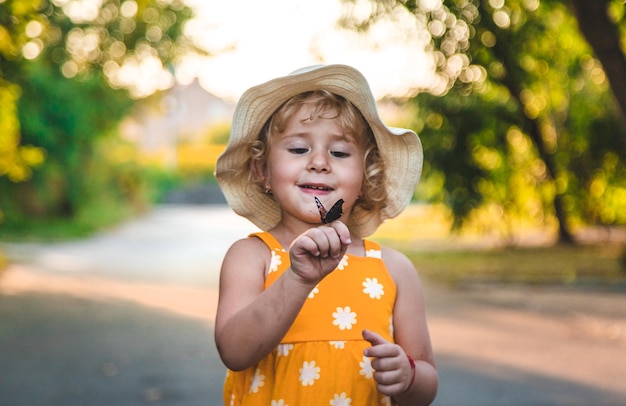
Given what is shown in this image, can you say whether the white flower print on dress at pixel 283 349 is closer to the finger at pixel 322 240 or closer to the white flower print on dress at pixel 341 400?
the white flower print on dress at pixel 341 400

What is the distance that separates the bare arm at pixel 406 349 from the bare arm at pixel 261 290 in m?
0.20

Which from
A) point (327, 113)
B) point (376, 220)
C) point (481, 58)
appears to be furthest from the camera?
point (481, 58)

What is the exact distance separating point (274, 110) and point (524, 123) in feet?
43.3

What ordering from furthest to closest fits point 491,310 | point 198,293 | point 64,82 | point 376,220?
point 64,82 < point 198,293 < point 491,310 < point 376,220

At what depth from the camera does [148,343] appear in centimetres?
703

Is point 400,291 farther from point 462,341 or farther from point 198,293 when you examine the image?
point 198,293

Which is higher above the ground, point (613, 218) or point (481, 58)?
point (481, 58)

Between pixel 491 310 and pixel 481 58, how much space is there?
4993 mm

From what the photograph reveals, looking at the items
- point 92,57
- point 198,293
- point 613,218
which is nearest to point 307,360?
point 198,293

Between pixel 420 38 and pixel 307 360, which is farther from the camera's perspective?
pixel 420 38

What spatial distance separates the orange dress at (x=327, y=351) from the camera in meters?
1.98

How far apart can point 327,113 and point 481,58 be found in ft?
35.6

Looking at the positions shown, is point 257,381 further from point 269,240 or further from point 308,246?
point 308,246

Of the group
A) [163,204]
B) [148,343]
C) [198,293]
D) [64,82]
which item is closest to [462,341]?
[148,343]
